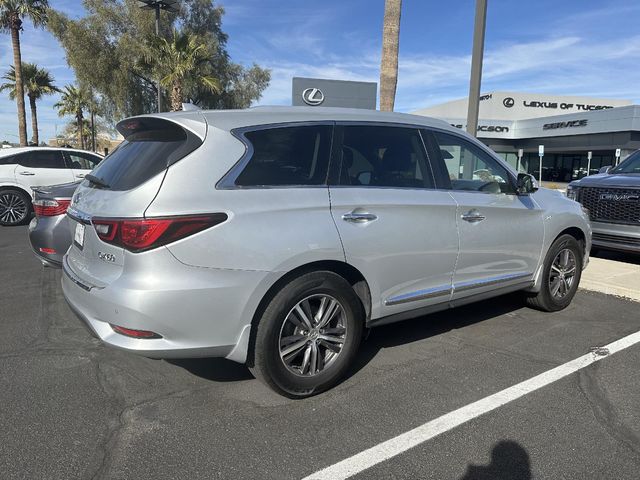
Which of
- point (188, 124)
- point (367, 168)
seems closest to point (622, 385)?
point (367, 168)

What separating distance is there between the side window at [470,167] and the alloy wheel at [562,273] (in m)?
1.14

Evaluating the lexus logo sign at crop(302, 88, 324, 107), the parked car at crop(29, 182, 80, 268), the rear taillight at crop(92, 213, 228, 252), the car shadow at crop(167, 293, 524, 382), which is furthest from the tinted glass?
the rear taillight at crop(92, 213, 228, 252)

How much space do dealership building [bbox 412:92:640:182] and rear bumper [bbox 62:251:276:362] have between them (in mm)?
41174

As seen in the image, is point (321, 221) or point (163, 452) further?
point (321, 221)

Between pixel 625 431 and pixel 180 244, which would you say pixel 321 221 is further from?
pixel 625 431

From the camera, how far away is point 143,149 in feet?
10.8

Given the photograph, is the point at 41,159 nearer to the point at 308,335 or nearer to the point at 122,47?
the point at 308,335

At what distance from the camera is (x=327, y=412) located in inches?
126

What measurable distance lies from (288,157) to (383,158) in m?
0.80

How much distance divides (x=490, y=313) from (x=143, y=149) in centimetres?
373

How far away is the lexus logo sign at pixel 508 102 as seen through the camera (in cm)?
5684

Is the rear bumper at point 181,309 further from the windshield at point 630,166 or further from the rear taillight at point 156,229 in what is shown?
the windshield at point 630,166

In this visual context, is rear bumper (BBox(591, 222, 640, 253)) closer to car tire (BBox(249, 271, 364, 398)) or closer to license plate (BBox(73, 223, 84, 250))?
car tire (BBox(249, 271, 364, 398))

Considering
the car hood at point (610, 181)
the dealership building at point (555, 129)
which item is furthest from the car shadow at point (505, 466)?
the dealership building at point (555, 129)
